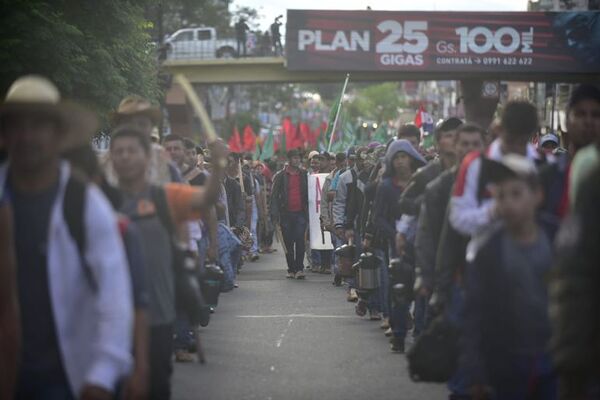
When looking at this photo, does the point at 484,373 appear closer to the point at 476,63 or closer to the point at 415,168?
the point at 415,168

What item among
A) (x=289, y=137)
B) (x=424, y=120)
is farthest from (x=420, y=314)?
(x=289, y=137)

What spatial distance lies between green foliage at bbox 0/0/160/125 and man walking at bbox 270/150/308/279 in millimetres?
2761

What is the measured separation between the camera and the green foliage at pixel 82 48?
62.7 feet

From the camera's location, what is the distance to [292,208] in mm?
22219

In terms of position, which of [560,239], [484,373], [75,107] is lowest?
[484,373]

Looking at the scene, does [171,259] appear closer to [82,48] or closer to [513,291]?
[513,291]

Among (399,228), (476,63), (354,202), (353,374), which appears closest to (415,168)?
(399,228)

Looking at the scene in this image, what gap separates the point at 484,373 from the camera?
6820mm

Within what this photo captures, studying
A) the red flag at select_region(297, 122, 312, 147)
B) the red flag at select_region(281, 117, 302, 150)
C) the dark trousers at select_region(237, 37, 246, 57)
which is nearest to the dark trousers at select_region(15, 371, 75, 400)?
the red flag at select_region(281, 117, 302, 150)

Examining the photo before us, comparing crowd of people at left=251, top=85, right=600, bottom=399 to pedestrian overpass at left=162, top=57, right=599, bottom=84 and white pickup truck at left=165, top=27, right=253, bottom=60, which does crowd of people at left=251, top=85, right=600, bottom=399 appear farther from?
white pickup truck at left=165, top=27, right=253, bottom=60

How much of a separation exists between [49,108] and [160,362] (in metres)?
2.05

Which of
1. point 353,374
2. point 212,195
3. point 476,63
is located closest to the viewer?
point 212,195

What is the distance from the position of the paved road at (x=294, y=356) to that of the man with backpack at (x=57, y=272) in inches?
178

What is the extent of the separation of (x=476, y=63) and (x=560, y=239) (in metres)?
51.9
